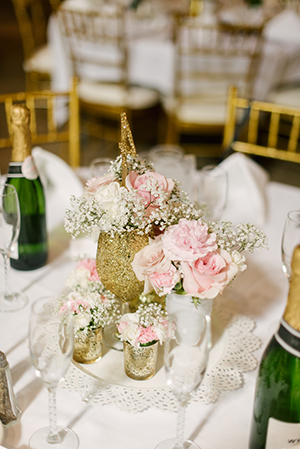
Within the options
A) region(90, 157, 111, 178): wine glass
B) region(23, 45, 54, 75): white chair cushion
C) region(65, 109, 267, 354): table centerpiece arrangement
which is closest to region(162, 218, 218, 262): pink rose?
region(65, 109, 267, 354): table centerpiece arrangement

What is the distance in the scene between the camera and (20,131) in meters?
1.11

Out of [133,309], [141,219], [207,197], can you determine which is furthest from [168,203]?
[207,197]

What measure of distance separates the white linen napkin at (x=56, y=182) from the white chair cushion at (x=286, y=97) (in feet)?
7.30

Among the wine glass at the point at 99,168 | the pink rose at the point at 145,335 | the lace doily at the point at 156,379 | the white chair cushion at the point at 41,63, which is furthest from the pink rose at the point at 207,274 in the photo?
the white chair cushion at the point at 41,63

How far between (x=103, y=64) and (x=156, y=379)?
113 inches

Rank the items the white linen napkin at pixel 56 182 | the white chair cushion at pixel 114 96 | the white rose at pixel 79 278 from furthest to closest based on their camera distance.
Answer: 1. the white chair cushion at pixel 114 96
2. the white linen napkin at pixel 56 182
3. the white rose at pixel 79 278

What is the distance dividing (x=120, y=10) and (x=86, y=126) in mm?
1150

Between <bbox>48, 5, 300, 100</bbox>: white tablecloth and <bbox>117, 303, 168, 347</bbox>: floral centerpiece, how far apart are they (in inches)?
109

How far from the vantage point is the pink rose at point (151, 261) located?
31.3 inches

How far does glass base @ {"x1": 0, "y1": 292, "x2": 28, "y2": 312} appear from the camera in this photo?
109cm

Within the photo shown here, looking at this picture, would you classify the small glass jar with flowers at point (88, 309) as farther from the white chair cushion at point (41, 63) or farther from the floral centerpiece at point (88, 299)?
the white chair cushion at point (41, 63)

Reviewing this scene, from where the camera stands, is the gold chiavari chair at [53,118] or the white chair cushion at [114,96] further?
the white chair cushion at [114,96]

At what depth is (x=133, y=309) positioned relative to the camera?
100 cm

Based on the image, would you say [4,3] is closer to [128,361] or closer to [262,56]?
[262,56]
